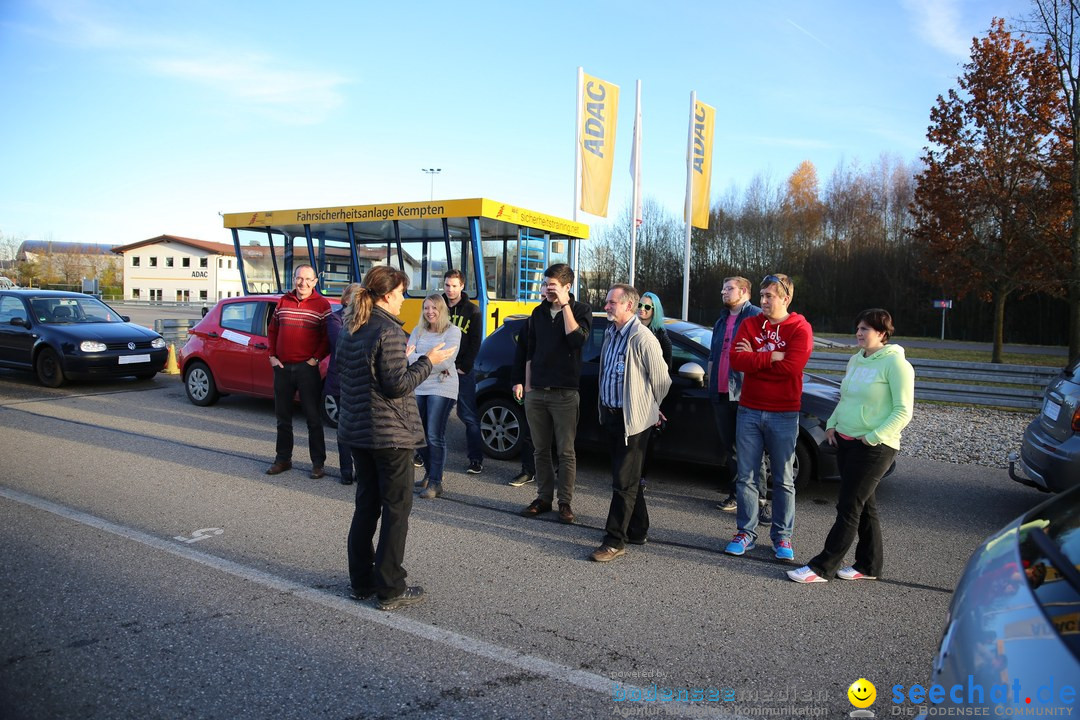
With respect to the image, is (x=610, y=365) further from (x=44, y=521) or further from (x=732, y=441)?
(x=44, y=521)

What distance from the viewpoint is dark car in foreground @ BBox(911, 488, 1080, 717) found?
4.79ft

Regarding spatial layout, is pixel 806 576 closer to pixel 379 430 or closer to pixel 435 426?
pixel 379 430

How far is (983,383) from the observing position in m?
12.3

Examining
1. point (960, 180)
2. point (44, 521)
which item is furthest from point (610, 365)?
point (960, 180)

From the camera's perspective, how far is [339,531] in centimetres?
520

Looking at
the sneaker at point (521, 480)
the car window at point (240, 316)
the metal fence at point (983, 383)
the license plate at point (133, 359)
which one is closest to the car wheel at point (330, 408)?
the car window at point (240, 316)

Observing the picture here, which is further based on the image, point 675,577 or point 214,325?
point 214,325

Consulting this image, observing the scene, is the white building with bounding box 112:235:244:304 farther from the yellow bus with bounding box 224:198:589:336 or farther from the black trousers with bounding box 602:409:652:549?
the black trousers with bounding box 602:409:652:549

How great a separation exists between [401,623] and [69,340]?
1065cm

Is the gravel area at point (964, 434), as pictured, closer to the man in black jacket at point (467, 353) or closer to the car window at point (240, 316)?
the man in black jacket at point (467, 353)

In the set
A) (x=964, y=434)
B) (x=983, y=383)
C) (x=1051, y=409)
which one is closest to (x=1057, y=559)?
(x=1051, y=409)

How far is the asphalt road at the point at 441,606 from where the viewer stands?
9.90 feet

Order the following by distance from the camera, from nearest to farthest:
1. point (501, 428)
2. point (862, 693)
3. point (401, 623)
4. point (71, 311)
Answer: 1. point (862, 693)
2. point (401, 623)
3. point (501, 428)
4. point (71, 311)

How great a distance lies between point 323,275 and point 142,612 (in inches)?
396
